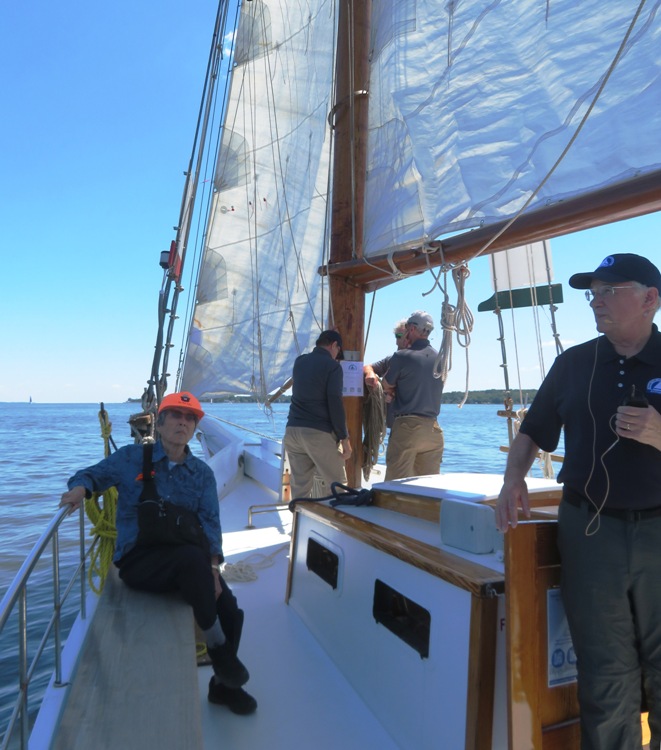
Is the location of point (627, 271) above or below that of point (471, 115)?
below

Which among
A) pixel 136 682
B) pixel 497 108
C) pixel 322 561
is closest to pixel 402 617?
Result: pixel 322 561

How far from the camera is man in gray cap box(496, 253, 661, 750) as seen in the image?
4.54 feet

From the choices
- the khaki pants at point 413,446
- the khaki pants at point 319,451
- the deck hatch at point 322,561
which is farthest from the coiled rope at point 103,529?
the khaki pants at point 413,446

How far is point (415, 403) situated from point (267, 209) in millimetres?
3676

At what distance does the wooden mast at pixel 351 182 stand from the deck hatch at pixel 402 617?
2.05 meters

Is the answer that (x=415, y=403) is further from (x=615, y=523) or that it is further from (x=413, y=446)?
(x=615, y=523)

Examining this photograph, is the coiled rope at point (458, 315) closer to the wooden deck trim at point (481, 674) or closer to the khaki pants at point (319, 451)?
the khaki pants at point (319, 451)

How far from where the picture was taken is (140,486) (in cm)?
251

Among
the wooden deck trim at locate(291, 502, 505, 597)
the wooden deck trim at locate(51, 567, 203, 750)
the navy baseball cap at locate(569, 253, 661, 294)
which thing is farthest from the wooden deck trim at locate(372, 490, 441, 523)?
the navy baseball cap at locate(569, 253, 661, 294)

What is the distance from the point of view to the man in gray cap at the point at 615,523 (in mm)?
1383

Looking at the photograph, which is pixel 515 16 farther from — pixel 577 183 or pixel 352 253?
pixel 352 253

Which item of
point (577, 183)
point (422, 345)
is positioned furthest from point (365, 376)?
point (577, 183)

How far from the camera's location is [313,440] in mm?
3908

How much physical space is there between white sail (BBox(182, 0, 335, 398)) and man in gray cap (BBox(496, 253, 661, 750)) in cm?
447
